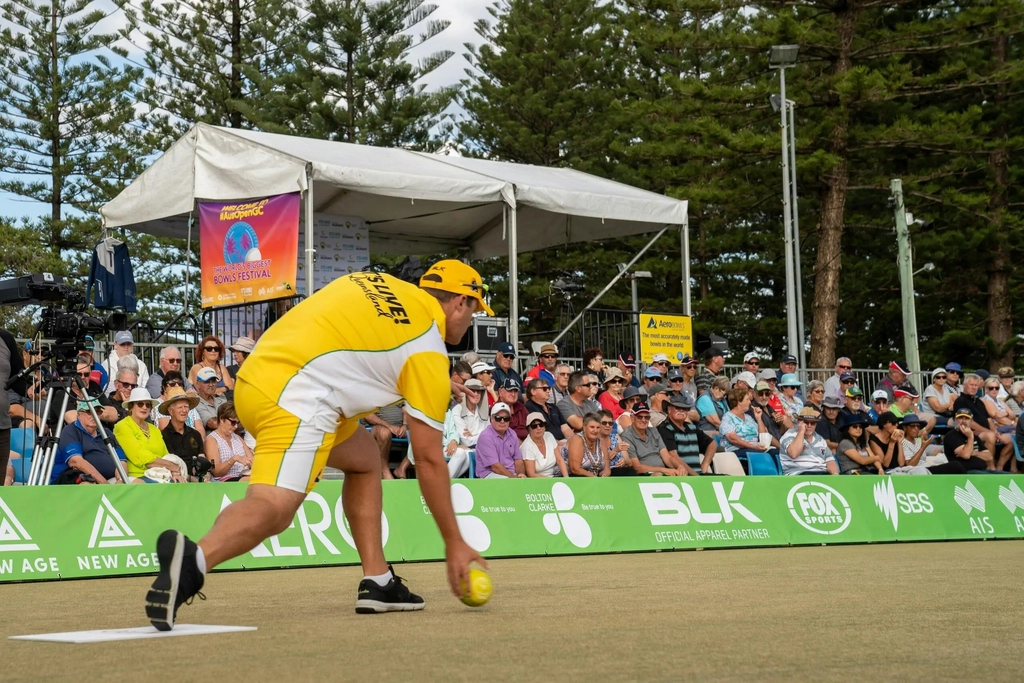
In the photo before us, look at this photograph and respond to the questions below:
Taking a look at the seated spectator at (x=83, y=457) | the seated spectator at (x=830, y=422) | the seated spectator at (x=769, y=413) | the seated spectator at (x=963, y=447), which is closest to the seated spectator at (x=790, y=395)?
the seated spectator at (x=769, y=413)

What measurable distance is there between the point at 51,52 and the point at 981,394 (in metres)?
31.0

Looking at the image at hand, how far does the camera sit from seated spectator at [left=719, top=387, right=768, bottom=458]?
16.6 meters

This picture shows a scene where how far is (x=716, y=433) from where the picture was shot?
17.0 meters

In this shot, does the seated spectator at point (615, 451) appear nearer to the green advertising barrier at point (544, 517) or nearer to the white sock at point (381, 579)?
the green advertising barrier at point (544, 517)

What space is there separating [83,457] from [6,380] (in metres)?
1.18

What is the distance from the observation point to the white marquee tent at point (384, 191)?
17.5 m

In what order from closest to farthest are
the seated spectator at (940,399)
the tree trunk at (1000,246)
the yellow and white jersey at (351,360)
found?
the yellow and white jersey at (351,360), the seated spectator at (940,399), the tree trunk at (1000,246)

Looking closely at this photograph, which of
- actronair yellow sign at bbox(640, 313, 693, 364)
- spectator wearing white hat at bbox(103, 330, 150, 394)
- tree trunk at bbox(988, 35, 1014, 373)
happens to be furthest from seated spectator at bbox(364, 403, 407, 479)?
tree trunk at bbox(988, 35, 1014, 373)

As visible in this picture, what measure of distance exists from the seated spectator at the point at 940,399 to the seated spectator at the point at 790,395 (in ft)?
8.43

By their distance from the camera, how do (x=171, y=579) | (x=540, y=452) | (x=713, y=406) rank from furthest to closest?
(x=713, y=406) < (x=540, y=452) < (x=171, y=579)

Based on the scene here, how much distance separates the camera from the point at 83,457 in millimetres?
11781

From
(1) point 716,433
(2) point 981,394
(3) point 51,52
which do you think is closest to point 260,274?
(1) point 716,433

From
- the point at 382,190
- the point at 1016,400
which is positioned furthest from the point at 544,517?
the point at 1016,400

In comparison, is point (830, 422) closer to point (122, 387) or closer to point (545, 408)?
point (545, 408)
